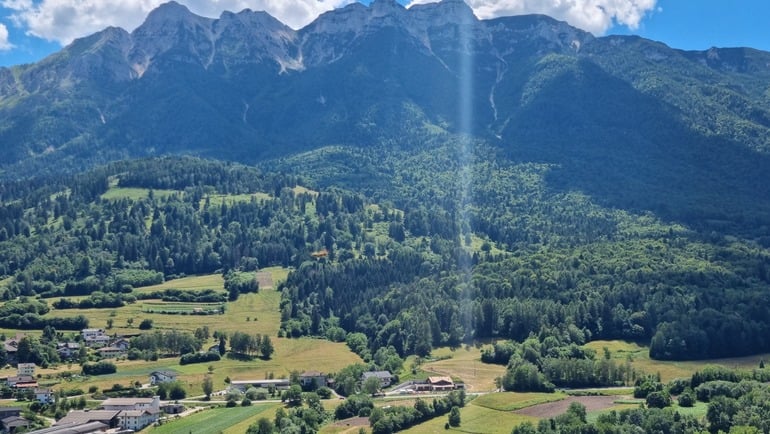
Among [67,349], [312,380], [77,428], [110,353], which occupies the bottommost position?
[77,428]

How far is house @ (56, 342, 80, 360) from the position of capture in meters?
150

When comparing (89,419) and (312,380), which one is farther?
(312,380)

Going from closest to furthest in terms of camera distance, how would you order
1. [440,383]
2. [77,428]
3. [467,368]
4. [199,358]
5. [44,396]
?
[77,428], [44,396], [440,383], [467,368], [199,358]

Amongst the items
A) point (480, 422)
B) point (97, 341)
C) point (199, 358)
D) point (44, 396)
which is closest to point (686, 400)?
point (480, 422)

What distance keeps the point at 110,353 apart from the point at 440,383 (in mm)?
62041

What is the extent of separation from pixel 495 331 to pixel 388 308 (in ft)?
82.2

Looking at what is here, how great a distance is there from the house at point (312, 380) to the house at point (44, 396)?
36226 millimetres

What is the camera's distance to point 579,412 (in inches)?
3802

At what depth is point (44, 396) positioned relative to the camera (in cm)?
12038

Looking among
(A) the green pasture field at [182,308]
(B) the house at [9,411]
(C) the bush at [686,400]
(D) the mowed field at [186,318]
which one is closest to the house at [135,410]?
(B) the house at [9,411]

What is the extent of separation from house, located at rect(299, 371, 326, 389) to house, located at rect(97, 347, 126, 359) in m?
38.4

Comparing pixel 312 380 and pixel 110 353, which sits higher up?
pixel 110 353

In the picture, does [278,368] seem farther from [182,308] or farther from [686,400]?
[686,400]

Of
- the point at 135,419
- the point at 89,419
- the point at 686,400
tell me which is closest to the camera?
the point at 686,400
